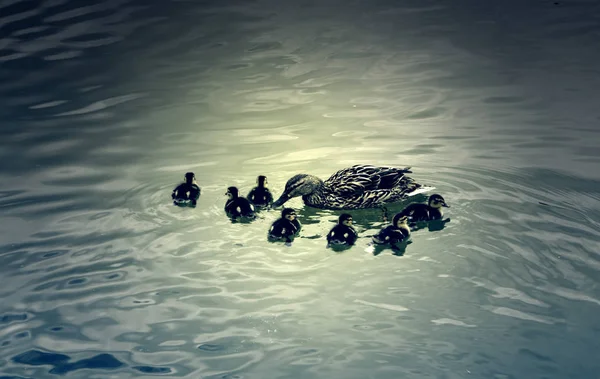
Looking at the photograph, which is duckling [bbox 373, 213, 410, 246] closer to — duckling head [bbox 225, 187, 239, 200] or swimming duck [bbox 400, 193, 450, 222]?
swimming duck [bbox 400, 193, 450, 222]

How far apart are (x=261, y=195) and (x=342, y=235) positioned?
122 cm

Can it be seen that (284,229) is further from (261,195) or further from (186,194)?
(186,194)

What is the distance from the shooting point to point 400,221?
23.3ft

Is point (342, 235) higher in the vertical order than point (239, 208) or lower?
lower

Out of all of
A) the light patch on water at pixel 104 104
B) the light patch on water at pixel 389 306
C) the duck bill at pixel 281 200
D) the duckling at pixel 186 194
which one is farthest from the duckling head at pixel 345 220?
the light patch on water at pixel 104 104

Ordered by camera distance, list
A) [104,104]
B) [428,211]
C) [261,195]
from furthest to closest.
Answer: [104,104], [261,195], [428,211]

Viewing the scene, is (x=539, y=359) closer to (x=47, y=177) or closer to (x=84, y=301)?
(x=84, y=301)

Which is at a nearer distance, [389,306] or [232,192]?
[389,306]

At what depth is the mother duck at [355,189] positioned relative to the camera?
7.94 metres

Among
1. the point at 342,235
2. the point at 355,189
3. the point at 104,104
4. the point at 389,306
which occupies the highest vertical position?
the point at 104,104

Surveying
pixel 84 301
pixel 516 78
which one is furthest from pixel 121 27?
pixel 84 301

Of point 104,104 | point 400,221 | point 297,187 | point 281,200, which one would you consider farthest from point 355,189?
point 104,104

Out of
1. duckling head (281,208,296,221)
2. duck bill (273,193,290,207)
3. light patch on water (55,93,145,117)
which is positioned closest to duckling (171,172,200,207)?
duck bill (273,193,290,207)

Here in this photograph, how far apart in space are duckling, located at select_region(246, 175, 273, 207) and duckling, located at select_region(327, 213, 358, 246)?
42.2 inches
